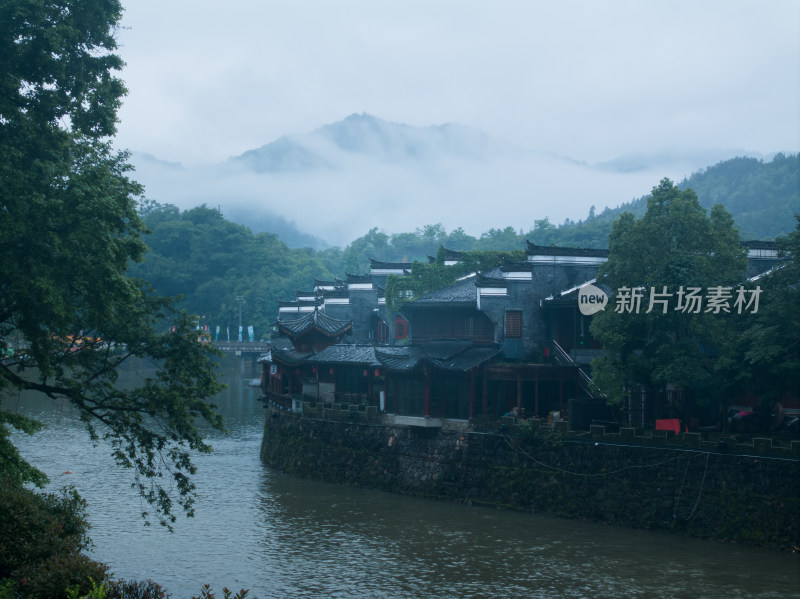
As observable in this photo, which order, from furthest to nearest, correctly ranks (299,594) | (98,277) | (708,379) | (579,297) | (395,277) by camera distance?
(395,277), (579,297), (708,379), (299,594), (98,277)

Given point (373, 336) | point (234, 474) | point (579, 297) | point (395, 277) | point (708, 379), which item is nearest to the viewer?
point (708, 379)

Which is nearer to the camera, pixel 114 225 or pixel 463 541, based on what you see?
pixel 114 225

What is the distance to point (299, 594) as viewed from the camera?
Answer: 26.2m

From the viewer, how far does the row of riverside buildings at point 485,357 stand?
1565 inches

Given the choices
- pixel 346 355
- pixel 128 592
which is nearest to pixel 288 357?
pixel 346 355

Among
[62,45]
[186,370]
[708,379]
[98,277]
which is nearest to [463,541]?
[708,379]

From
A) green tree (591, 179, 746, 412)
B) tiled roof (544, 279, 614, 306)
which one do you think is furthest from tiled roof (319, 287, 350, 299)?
green tree (591, 179, 746, 412)

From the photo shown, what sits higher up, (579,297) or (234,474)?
(579,297)

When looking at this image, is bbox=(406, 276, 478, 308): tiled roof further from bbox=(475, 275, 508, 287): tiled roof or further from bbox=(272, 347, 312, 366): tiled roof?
bbox=(272, 347, 312, 366): tiled roof

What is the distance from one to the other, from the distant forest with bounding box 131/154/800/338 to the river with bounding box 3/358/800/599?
281 ft

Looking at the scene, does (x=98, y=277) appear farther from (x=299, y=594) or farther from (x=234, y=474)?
(x=234, y=474)

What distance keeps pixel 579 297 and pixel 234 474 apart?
20402mm

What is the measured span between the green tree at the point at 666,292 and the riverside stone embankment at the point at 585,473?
2715mm

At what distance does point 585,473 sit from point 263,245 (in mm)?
110537
